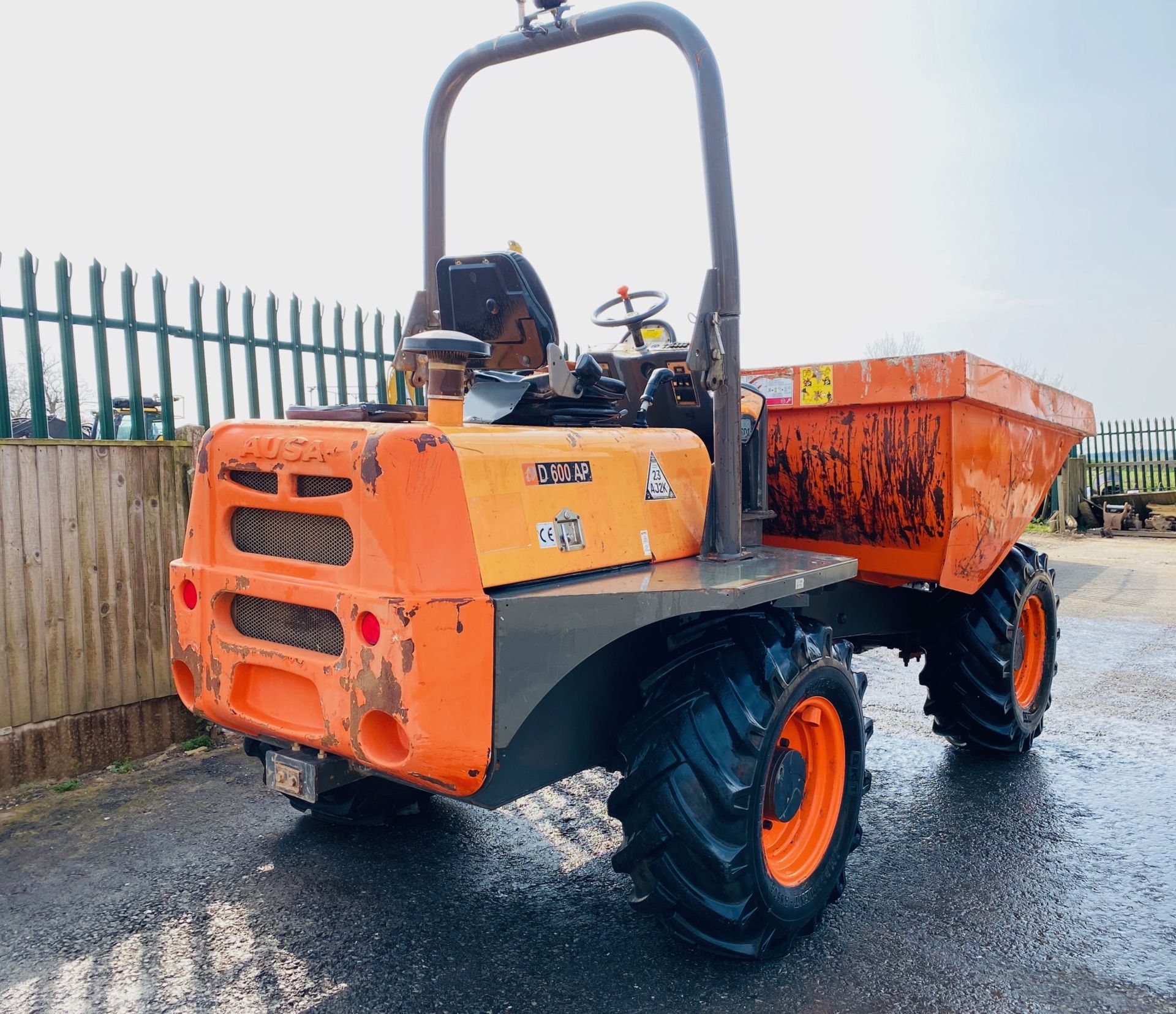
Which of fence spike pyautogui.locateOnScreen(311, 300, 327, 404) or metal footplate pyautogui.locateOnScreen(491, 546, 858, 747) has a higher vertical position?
fence spike pyautogui.locateOnScreen(311, 300, 327, 404)

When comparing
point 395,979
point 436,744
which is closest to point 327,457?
point 436,744

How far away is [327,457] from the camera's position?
8.43 ft

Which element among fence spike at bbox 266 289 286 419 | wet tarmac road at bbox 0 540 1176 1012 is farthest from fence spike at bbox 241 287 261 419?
wet tarmac road at bbox 0 540 1176 1012

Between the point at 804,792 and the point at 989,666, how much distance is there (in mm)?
1859

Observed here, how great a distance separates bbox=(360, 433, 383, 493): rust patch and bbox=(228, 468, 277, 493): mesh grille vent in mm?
416

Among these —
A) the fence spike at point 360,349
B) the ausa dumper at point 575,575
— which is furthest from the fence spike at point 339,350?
the ausa dumper at point 575,575

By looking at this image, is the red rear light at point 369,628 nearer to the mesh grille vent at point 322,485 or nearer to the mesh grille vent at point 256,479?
the mesh grille vent at point 322,485

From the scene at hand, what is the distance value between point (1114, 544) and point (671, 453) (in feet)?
44.0

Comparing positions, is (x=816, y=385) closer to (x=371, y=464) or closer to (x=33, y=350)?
(x=371, y=464)

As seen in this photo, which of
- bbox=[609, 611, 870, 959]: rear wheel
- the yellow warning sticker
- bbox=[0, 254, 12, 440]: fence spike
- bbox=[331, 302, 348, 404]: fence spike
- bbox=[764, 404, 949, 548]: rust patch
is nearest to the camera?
bbox=[609, 611, 870, 959]: rear wheel

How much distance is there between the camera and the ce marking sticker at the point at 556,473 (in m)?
2.63

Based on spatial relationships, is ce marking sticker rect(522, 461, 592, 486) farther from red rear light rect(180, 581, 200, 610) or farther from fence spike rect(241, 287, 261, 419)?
fence spike rect(241, 287, 261, 419)

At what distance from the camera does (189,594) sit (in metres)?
3.00

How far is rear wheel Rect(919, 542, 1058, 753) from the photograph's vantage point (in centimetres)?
Result: 461
